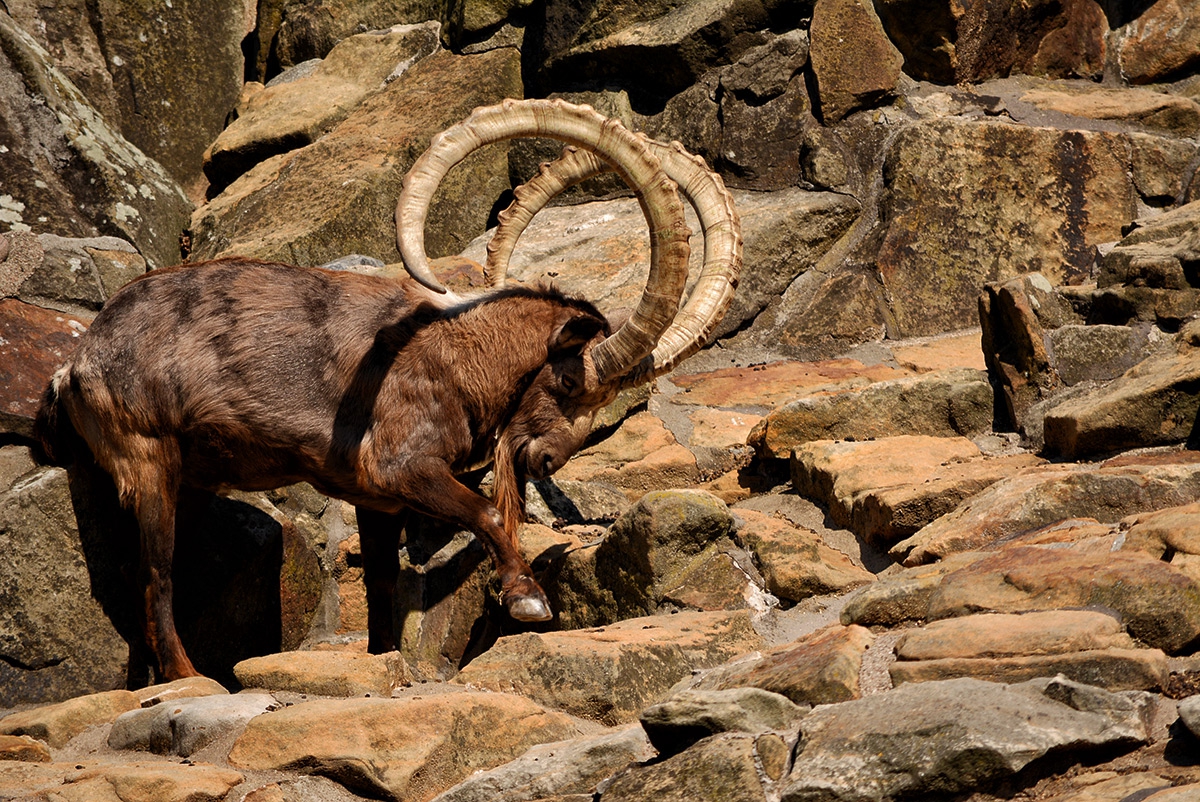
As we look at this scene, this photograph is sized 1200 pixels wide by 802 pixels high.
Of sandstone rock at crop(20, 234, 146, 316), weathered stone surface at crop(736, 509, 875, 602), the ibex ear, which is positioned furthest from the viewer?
sandstone rock at crop(20, 234, 146, 316)

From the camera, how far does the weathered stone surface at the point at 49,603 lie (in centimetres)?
467

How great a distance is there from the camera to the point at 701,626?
4.19 m

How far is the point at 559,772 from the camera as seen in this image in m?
3.04

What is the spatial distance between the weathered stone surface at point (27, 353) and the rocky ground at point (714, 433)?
0.03m

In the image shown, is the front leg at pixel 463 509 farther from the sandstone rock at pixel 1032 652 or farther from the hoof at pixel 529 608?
the sandstone rock at pixel 1032 652

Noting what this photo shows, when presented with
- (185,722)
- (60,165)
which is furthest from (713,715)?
(60,165)

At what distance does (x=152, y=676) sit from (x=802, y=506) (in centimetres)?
288

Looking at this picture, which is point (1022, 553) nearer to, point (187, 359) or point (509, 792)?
point (509, 792)

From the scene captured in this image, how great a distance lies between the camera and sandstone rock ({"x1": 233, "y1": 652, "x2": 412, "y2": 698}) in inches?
155

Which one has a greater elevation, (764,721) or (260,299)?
(260,299)

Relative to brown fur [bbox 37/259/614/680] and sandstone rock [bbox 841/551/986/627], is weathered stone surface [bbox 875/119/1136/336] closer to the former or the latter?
brown fur [bbox 37/259/614/680]

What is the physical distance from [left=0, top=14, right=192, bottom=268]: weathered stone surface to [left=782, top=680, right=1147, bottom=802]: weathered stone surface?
576 cm

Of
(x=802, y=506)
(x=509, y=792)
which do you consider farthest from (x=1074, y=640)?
(x=802, y=506)

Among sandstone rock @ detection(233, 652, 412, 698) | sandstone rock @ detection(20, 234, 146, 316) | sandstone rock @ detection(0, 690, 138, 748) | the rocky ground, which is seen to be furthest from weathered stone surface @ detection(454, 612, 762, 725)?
sandstone rock @ detection(20, 234, 146, 316)
